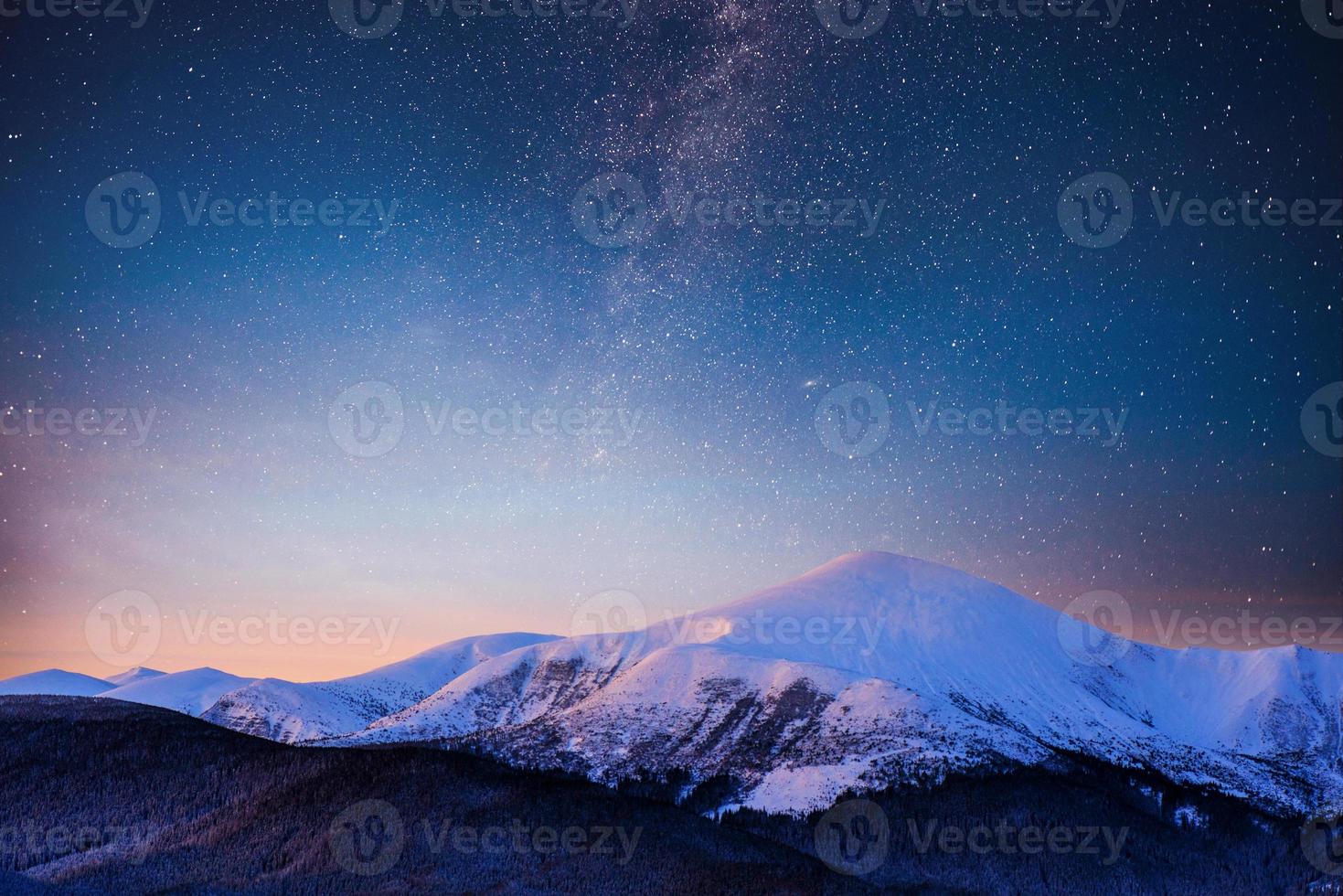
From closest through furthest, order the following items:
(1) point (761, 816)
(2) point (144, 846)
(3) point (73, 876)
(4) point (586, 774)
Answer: (3) point (73, 876)
(2) point (144, 846)
(1) point (761, 816)
(4) point (586, 774)

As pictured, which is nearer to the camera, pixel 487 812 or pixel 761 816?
pixel 487 812

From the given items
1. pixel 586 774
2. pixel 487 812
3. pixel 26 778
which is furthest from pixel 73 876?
pixel 586 774

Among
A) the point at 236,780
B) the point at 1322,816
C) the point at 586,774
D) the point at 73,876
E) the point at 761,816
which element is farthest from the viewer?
the point at 1322,816

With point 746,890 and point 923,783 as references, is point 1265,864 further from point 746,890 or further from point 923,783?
point 746,890

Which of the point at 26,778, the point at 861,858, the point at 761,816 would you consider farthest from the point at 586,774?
the point at 26,778

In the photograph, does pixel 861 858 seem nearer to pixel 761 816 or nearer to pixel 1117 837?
pixel 761 816

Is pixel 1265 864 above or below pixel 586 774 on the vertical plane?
below

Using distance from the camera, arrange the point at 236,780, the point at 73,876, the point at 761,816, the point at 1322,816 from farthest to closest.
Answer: the point at 1322,816 < the point at 761,816 < the point at 236,780 < the point at 73,876

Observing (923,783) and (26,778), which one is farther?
(923,783)

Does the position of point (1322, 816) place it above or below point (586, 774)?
below
